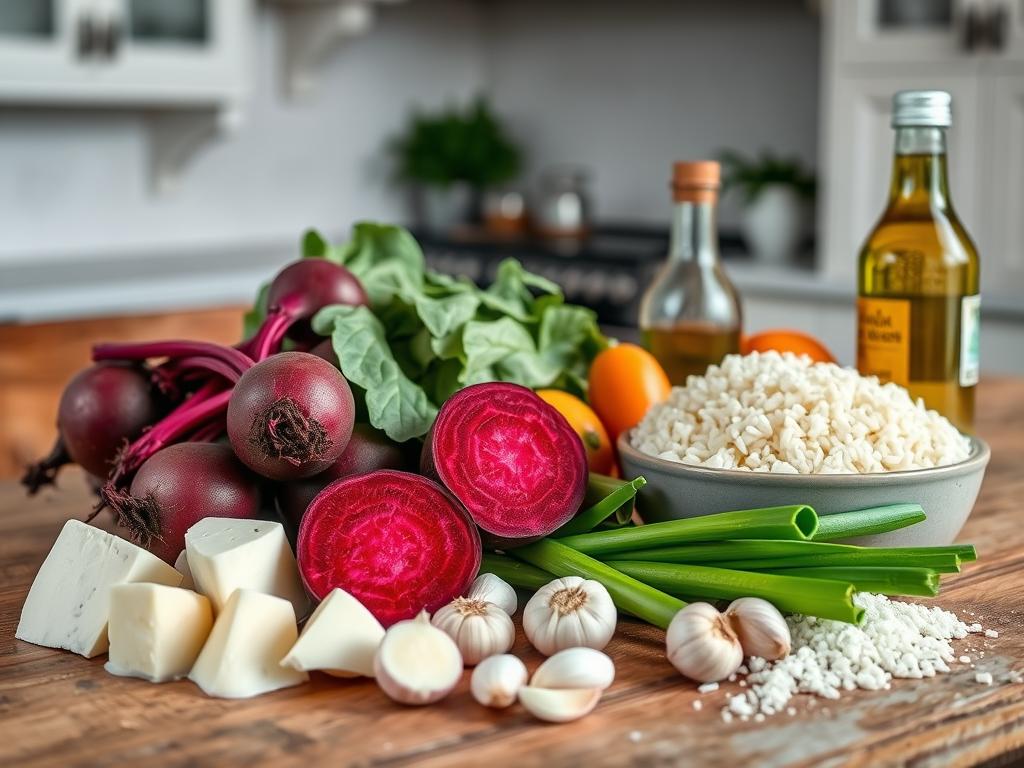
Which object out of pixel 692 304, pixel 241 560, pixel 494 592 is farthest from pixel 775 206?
pixel 241 560

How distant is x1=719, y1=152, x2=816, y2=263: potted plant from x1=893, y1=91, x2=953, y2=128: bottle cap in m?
2.26

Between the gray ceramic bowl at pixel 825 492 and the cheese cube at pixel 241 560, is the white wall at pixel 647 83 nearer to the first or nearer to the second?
the gray ceramic bowl at pixel 825 492

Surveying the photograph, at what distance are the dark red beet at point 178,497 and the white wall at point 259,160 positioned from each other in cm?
276

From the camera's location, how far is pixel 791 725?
0.72 metres

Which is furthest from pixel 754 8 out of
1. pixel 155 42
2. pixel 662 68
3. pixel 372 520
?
pixel 372 520

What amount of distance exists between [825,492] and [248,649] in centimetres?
43

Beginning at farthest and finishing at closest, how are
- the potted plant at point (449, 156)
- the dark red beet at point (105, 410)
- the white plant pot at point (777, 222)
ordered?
1. the potted plant at point (449, 156)
2. the white plant pot at point (777, 222)
3. the dark red beet at point (105, 410)

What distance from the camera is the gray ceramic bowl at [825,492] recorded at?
0.91 meters

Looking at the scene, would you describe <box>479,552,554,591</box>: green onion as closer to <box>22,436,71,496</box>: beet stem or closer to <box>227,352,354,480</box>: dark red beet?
<box>227,352,354,480</box>: dark red beet

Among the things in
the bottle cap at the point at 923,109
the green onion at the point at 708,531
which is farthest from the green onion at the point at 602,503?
the bottle cap at the point at 923,109

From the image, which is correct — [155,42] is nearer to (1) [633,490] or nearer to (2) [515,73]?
(2) [515,73]

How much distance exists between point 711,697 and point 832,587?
0.11m

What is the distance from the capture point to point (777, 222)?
11.1 ft

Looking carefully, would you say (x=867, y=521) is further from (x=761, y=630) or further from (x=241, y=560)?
(x=241, y=560)
